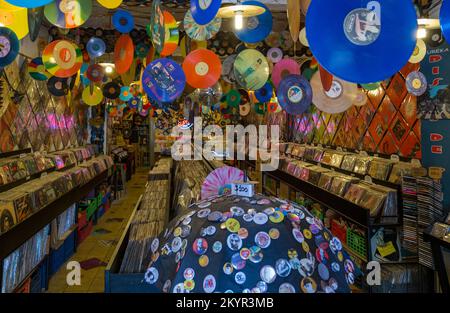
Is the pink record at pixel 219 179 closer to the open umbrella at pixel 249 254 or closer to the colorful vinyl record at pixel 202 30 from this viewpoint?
the open umbrella at pixel 249 254

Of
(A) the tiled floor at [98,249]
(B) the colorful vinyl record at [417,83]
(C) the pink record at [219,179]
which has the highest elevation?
Result: (B) the colorful vinyl record at [417,83]

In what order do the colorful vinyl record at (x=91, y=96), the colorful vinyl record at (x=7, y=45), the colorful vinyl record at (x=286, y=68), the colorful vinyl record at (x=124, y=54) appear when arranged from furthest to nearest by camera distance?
the colorful vinyl record at (x=91, y=96)
the colorful vinyl record at (x=286, y=68)
the colorful vinyl record at (x=124, y=54)
the colorful vinyl record at (x=7, y=45)

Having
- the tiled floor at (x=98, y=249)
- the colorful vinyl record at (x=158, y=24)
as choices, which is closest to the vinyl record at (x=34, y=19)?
the colorful vinyl record at (x=158, y=24)

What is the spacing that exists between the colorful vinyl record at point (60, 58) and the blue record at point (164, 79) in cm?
107

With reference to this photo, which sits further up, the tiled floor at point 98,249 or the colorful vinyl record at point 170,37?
the colorful vinyl record at point 170,37

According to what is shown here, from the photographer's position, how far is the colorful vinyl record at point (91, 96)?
5.45 metres

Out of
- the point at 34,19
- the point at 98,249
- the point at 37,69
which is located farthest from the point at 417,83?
the point at 98,249

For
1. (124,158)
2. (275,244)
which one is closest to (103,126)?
(124,158)

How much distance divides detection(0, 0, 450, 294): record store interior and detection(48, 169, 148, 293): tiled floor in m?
0.04

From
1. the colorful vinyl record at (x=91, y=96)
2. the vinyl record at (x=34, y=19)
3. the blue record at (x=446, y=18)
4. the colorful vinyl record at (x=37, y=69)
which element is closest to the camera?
the blue record at (x=446, y=18)

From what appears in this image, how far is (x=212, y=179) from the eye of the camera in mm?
1921

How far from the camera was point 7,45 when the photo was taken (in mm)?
2555

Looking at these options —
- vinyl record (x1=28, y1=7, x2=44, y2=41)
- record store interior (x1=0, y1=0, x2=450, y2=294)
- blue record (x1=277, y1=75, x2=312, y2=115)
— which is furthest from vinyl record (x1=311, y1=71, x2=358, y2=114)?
vinyl record (x1=28, y1=7, x2=44, y2=41)
